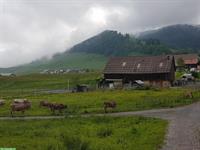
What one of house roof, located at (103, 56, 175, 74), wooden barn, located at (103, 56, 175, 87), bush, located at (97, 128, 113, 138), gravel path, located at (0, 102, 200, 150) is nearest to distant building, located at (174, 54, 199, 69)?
house roof, located at (103, 56, 175, 74)

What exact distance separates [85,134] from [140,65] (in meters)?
74.6

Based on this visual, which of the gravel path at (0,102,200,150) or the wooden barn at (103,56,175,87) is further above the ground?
the wooden barn at (103,56,175,87)

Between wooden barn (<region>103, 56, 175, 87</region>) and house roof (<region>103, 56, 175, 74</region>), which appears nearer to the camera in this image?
wooden barn (<region>103, 56, 175, 87</region>)

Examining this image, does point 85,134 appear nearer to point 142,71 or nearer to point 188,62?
point 142,71

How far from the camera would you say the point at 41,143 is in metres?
25.5

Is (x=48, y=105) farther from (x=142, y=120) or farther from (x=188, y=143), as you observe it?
(x=188, y=143)

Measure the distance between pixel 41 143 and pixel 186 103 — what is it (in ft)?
103

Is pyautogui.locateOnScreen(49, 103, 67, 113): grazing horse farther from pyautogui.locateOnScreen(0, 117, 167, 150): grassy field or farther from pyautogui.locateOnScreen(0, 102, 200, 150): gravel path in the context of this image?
pyautogui.locateOnScreen(0, 117, 167, 150): grassy field

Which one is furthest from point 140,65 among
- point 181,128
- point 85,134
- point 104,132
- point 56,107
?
point 85,134

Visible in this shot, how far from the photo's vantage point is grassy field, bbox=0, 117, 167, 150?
935 inches

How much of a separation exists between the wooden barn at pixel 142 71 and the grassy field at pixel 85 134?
61842 mm

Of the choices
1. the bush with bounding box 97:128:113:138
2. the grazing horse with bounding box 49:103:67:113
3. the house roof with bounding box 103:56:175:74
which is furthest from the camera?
the house roof with bounding box 103:56:175:74

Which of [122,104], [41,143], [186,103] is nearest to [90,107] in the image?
[122,104]

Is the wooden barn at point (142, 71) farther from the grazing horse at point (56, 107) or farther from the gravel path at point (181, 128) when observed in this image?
the grazing horse at point (56, 107)
